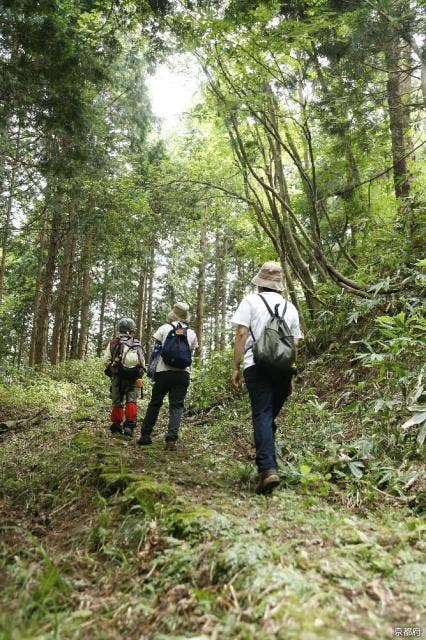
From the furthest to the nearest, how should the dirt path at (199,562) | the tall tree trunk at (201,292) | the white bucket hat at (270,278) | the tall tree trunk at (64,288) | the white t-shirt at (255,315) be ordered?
the tall tree trunk at (201,292), the tall tree trunk at (64,288), the white bucket hat at (270,278), the white t-shirt at (255,315), the dirt path at (199,562)

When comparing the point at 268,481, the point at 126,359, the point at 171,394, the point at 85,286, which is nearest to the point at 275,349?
the point at 268,481

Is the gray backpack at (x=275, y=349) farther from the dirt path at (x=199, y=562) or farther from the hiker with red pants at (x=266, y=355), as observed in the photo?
the dirt path at (x=199, y=562)

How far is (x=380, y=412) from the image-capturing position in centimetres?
532

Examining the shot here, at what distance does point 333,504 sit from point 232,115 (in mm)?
7196

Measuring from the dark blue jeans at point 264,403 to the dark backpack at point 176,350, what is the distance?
1.94m

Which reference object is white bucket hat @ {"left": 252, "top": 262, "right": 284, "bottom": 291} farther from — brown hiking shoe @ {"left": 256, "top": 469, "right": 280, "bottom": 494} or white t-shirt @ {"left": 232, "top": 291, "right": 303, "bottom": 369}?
brown hiking shoe @ {"left": 256, "top": 469, "right": 280, "bottom": 494}

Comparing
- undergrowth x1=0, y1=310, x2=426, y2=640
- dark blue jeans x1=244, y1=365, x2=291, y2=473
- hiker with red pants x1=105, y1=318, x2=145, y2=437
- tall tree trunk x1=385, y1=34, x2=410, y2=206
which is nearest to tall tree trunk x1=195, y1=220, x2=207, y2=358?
tall tree trunk x1=385, y1=34, x2=410, y2=206

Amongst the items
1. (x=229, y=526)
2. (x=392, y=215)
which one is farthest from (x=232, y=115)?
(x=229, y=526)

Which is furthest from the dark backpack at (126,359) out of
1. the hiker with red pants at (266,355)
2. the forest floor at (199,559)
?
the hiker with red pants at (266,355)

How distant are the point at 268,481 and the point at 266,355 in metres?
1.14

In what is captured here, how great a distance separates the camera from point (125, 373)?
7.47m

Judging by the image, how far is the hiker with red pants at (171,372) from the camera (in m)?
6.32

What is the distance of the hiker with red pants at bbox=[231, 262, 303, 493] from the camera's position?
425 cm

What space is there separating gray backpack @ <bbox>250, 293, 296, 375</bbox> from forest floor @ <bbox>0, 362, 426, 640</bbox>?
108 cm
